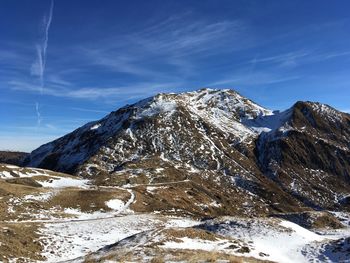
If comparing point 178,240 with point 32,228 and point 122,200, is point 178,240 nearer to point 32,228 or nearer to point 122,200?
point 32,228

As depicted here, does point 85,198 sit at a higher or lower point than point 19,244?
higher

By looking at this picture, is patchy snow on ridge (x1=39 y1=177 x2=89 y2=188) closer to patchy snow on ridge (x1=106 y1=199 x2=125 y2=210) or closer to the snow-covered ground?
patchy snow on ridge (x1=106 y1=199 x2=125 y2=210)

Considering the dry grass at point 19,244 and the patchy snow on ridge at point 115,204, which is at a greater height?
the patchy snow on ridge at point 115,204

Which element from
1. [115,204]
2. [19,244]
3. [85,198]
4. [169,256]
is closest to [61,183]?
[85,198]

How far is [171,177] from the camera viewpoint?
159 metres

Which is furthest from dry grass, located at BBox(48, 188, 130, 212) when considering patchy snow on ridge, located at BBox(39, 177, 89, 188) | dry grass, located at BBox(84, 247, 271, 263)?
dry grass, located at BBox(84, 247, 271, 263)

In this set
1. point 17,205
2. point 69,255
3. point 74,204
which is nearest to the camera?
point 69,255

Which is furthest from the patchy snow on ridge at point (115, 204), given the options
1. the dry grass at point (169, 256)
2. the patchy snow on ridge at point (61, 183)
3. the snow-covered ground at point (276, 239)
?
the dry grass at point (169, 256)

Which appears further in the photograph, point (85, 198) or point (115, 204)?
point (115, 204)

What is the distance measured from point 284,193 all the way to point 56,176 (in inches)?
4663

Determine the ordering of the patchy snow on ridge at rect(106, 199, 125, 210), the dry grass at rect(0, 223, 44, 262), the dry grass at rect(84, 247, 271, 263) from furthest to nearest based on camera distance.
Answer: the patchy snow on ridge at rect(106, 199, 125, 210) < the dry grass at rect(0, 223, 44, 262) < the dry grass at rect(84, 247, 271, 263)

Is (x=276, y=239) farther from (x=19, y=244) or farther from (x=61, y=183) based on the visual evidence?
(x=61, y=183)

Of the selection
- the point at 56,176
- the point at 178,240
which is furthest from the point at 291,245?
the point at 56,176

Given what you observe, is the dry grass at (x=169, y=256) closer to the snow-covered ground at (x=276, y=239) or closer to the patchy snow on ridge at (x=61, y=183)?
the snow-covered ground at (x=276, y=239)
